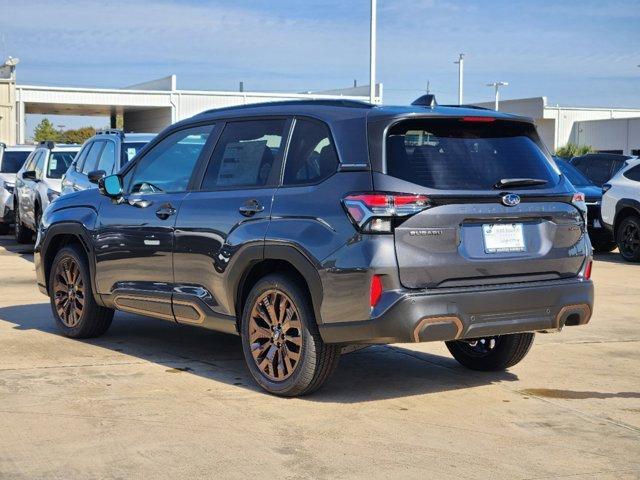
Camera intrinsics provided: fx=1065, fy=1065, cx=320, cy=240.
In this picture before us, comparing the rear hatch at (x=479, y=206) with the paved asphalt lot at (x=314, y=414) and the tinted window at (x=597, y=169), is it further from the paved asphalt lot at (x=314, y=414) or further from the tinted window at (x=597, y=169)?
the tinted window at (x=597, y=169)

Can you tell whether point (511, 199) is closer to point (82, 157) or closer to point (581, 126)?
point (82, 157)

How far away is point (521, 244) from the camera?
21.3 feet

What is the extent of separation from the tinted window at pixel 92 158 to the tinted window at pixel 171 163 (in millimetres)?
6680

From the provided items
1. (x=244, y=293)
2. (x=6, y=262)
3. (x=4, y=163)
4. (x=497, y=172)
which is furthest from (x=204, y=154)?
(x=4, y=163)

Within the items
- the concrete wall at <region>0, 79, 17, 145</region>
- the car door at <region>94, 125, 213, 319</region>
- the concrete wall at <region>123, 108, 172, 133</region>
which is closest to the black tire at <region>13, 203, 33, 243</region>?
the car door at <region>94, 125, 213, 319</region>

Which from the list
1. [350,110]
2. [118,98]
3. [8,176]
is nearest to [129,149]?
[8,176]

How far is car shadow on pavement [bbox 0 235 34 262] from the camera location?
17.3 m

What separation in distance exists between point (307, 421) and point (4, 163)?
17741 millimetres

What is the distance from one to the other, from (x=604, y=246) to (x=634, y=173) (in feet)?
6.61

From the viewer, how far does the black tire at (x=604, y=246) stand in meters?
18.4

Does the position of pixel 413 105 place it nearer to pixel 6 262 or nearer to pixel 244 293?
pixel 244 293

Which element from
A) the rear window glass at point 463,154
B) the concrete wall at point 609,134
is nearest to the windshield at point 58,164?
the rear window glass at point 463,154

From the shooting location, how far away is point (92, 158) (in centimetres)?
1483

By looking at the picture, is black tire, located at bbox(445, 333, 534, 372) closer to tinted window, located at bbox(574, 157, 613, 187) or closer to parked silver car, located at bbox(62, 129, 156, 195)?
parked silver car, located at bbox(62, 129, 156, 195)
